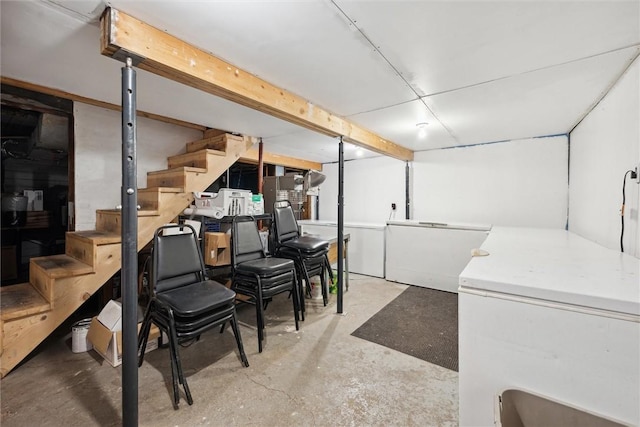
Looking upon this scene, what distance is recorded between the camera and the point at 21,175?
3.04 meters

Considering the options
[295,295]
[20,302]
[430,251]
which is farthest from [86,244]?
[430,251]

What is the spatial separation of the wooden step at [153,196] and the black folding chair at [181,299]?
513mm

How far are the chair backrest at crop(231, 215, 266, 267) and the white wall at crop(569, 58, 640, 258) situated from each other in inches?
104

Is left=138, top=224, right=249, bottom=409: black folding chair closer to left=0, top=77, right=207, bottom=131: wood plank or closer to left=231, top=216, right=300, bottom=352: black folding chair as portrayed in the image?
left=231, top=216, right=300, bottom=352: black folding chair

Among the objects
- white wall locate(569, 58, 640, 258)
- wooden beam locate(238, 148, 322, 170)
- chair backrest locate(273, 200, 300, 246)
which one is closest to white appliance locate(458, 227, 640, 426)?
white wall locate(569, 58, 640, 258)

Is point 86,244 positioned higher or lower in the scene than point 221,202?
lower

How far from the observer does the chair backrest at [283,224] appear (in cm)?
288

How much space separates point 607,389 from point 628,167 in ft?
5.12

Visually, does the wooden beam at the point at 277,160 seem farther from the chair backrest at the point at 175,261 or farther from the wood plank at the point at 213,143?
the chair backrest at the point at 175,261

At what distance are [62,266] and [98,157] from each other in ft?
4.35

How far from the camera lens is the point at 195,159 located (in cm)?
295

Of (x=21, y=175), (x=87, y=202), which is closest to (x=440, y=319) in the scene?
(x=87, y=202)

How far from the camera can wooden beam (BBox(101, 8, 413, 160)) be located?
1.21 metres

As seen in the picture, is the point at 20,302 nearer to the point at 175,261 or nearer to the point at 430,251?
the point at 175,261
